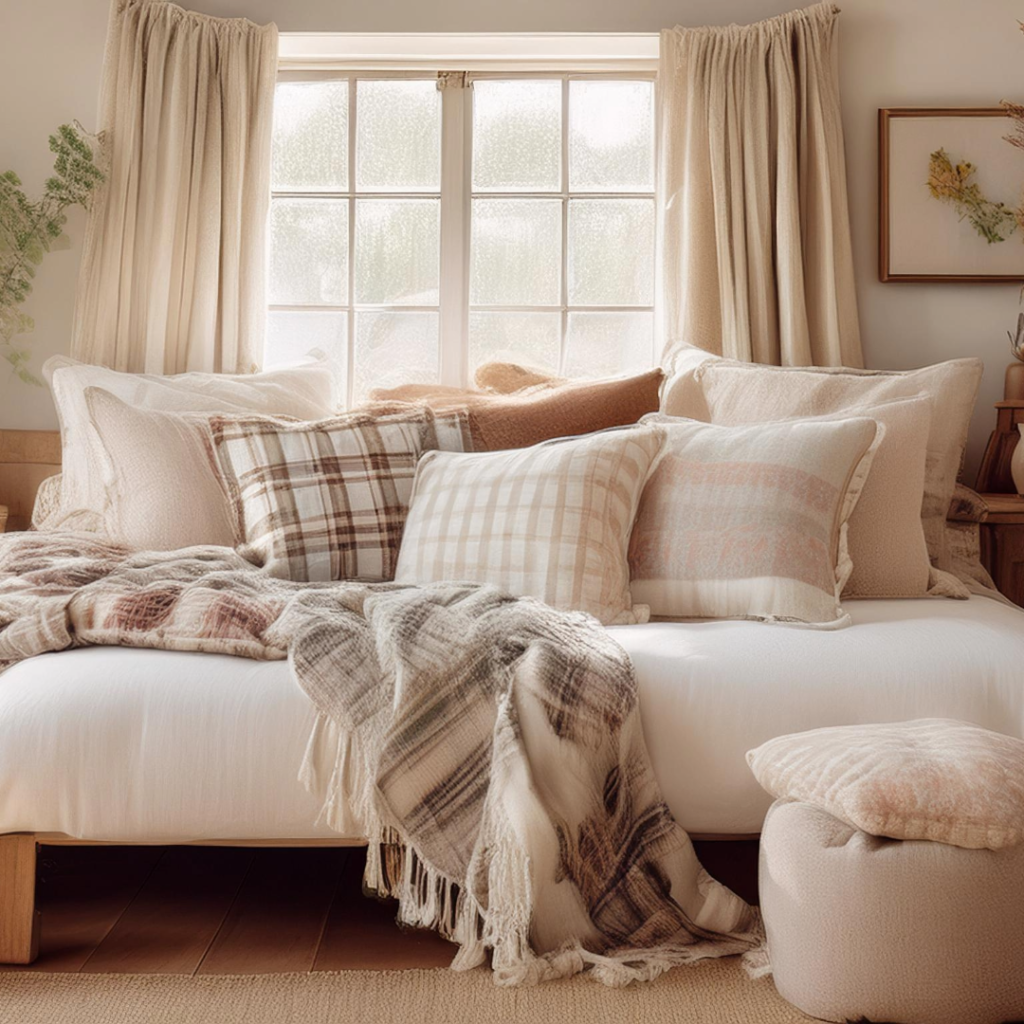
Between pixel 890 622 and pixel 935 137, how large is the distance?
173 cm

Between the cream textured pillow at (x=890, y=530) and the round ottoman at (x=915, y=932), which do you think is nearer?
the round ottoman at (x=915, y=932)

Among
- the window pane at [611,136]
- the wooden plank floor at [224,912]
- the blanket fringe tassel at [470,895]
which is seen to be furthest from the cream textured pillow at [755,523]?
the window pane at [611,136]

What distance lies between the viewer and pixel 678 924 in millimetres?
1574

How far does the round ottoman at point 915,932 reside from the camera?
1.33 meters

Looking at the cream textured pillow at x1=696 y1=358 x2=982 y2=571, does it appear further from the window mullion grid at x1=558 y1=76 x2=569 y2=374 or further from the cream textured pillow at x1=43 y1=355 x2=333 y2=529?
the cream textured pillow at x1=43 y1=355 x2=333 y2=529

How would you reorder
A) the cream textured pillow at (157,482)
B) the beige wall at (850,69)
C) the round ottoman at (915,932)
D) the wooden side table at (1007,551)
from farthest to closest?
the beige wall at (850,69) < the wooden side table at (1007,551) < the cream textured pillow at (157,482) < the round ottoman at (915,932)

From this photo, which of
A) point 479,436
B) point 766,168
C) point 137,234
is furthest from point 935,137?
point 137,234

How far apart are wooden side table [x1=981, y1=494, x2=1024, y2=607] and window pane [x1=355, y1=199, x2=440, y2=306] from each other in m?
1.65

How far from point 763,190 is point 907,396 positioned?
0.89 meters

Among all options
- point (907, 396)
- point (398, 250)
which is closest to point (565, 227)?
point (398, 250)

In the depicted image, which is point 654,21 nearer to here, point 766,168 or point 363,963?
point 766,168

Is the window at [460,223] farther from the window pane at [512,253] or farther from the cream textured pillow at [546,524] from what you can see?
the cream textured pillow at [546,524]

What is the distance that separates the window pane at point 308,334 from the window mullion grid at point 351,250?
0.01m

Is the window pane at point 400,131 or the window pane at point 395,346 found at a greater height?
the window pane at point 400,131
